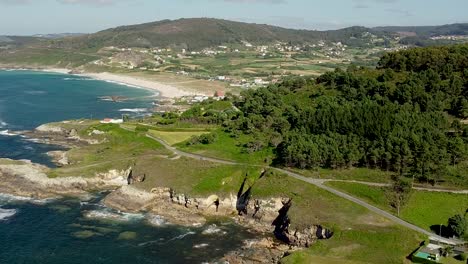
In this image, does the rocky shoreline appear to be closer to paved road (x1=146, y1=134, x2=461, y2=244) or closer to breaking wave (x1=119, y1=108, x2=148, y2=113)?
paved road (x1=146, y1=134, x2=461, y2=244)

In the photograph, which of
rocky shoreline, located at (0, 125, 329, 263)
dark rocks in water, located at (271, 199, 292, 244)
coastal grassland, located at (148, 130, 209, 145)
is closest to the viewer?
rocky shoreline, located at (0, 125, 329, 263)

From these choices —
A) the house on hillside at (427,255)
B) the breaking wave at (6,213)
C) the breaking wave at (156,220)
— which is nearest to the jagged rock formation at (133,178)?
the breaking wave at (156,220)

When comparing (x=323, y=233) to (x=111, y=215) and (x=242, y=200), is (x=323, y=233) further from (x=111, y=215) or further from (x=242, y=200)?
(x=111, y=215)

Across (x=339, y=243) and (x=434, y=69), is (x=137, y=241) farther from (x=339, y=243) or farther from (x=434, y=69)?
(x=434, y=69)

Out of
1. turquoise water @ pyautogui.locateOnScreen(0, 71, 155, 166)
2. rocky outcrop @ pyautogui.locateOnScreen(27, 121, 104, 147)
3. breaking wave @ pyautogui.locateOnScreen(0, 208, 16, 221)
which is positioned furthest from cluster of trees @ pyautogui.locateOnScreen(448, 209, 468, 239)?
rocky outcrop @ pyautogui.locateOnScreen(27, 121, 104, 147)

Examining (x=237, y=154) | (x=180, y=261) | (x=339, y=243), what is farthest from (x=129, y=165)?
(x=339, y=243)

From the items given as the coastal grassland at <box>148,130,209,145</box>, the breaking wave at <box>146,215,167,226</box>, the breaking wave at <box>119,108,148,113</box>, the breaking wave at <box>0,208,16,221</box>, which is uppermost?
the coastal grassland at <box>148,130,209,145</box>

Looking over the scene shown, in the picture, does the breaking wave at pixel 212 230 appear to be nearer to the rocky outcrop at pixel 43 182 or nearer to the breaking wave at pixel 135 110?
the rocky outcrop at pixel 43 182

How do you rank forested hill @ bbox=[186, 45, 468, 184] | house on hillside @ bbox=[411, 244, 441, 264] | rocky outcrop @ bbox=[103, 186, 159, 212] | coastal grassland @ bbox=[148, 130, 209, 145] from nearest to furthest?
1. house on hillside @ bbox=[411, 244, 441, 264]
2. rocky outcrop @ bbox=[103, 186, 159, 212]
3. forested hill @ bbox=[186, 45, 468, 184]
4. coastal grassland @ bbox=[148, 130, 209, 145]
